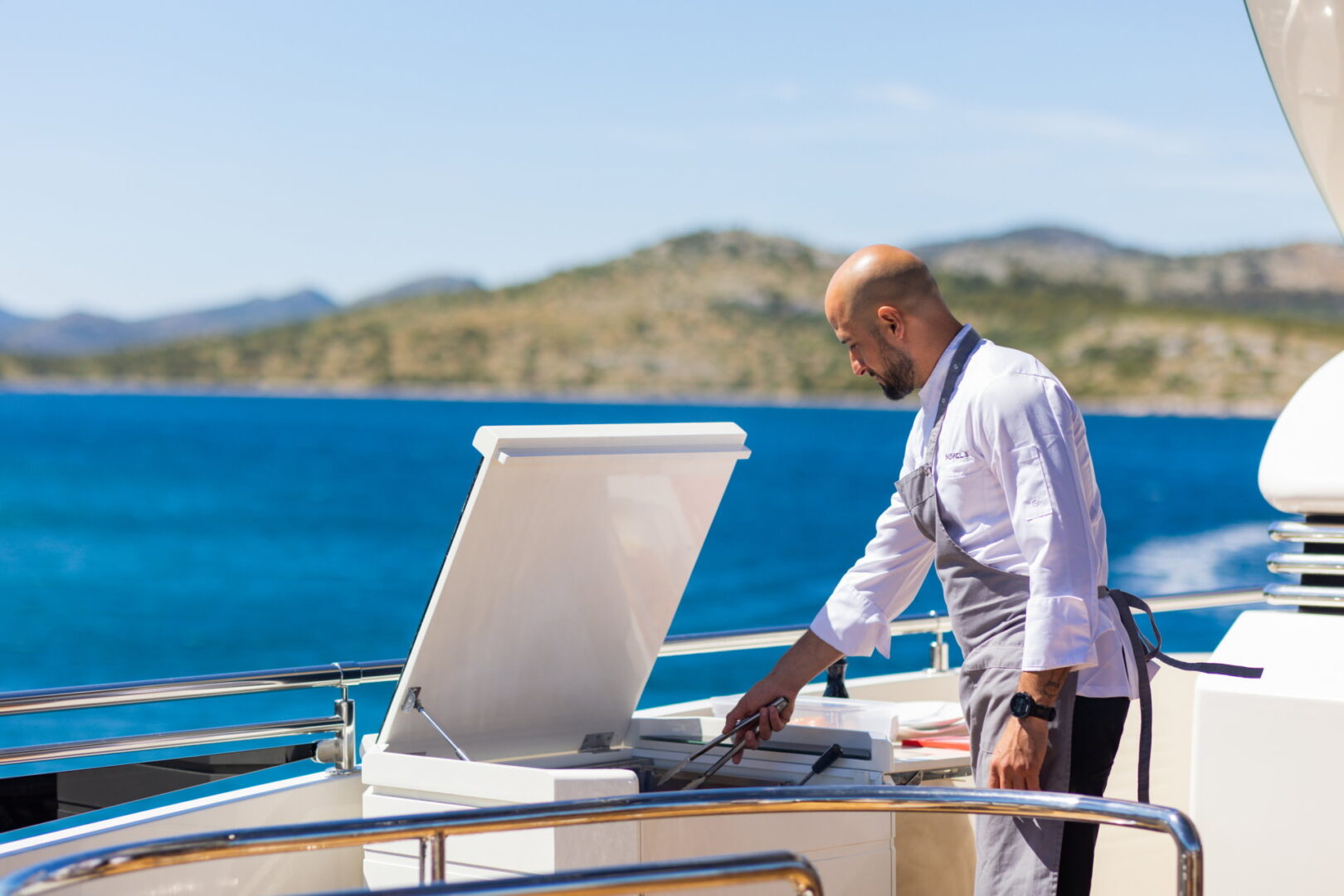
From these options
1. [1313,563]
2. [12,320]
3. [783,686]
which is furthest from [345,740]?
[12,320]

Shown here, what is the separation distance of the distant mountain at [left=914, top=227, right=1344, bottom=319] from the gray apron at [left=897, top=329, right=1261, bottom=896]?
50020mm

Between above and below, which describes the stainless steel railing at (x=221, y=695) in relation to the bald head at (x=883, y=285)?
below

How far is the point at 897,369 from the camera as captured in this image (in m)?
2.40

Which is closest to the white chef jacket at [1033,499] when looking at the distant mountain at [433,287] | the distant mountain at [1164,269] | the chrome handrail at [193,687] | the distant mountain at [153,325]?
the chrome handrail at [193,687]

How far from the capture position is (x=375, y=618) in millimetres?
30000

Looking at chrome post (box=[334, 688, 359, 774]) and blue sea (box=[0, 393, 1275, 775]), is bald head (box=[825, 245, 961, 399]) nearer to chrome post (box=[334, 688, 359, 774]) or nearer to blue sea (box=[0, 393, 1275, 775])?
chrome post (box=[334, 688, 359, 774])

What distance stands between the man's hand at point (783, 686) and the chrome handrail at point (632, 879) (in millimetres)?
1102

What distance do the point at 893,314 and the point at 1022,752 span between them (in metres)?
0.72

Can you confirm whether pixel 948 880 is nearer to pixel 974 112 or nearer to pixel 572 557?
pixel 572 557

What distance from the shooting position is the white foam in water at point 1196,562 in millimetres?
31906

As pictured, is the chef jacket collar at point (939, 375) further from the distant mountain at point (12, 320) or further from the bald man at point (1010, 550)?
the distant mountain at point (12, 320)

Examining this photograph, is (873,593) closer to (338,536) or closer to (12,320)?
(338,536)

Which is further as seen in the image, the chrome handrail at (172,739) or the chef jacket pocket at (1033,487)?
the chrome handrail at (172,739)

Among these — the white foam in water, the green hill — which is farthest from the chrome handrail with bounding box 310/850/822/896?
the green hill
